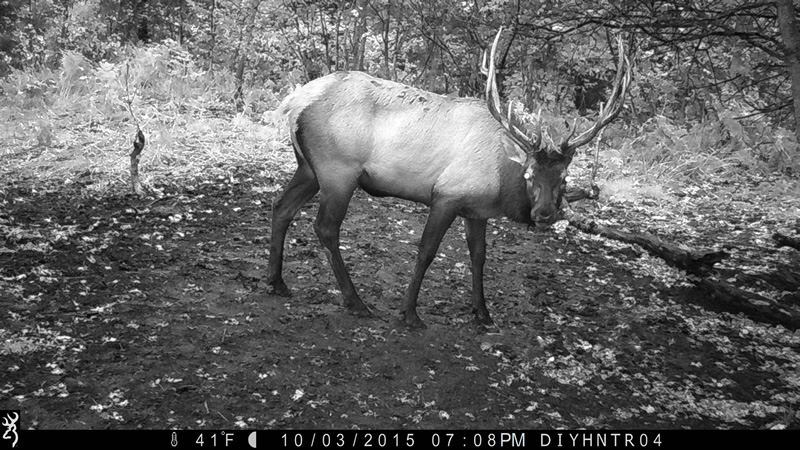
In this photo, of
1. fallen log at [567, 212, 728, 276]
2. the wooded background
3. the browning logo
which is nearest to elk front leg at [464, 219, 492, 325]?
fallen log at [567, 212, 728, 276]

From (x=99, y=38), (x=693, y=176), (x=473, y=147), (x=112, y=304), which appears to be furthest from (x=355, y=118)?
(x=99, y=38)

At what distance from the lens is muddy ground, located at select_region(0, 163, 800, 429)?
4691 millimetres

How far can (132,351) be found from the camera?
506 centimetres

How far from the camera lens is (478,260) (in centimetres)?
617

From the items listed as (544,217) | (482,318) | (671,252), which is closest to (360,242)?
(482,318)

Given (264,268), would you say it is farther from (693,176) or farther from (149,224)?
(693,176)

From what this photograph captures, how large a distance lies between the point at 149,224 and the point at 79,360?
266 cm

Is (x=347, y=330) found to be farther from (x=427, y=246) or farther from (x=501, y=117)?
(x=501, y=117)

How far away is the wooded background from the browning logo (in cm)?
668

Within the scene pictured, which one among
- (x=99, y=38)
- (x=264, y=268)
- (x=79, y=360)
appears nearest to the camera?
(x=79, y=360)

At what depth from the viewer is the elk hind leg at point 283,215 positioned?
20.4ft

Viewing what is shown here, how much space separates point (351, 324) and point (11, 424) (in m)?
2.48

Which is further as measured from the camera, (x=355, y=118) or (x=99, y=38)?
(x=99, y=38)
